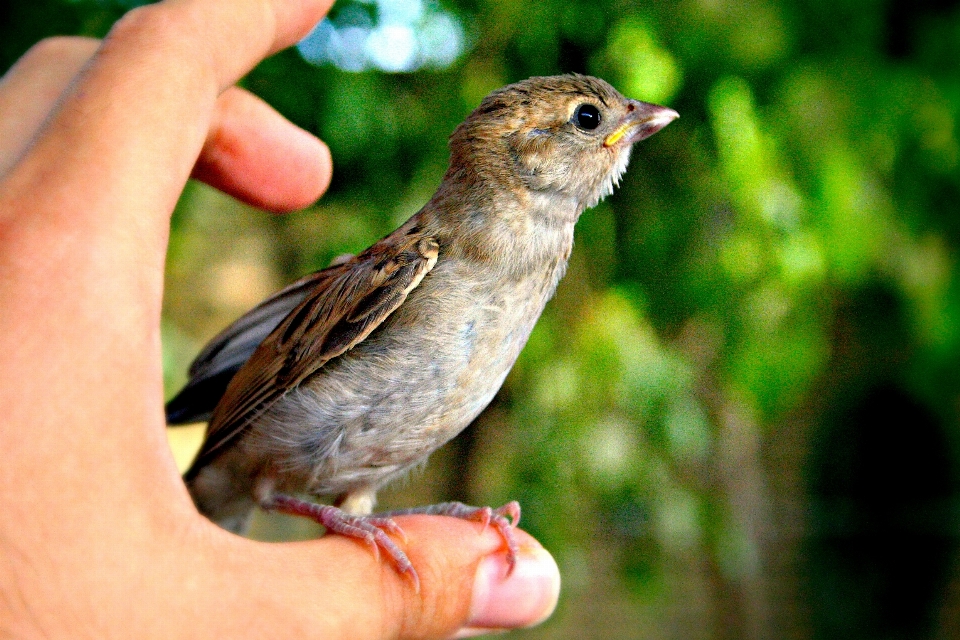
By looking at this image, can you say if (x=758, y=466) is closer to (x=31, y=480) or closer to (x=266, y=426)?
(x=266, y=426)

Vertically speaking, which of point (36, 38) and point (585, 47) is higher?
point (585, 47)

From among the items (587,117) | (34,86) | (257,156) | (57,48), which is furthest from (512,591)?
(57,48)

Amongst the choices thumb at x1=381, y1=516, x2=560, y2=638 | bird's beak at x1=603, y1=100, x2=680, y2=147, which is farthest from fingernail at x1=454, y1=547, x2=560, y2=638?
bird's beak at x1=603, y1=100, x2=680, y2=147

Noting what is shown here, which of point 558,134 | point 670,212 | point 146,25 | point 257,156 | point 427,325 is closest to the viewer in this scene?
point 146,25

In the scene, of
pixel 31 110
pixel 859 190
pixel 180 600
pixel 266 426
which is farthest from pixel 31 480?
pixel 859 190

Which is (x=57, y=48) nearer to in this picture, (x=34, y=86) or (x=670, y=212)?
(x=34, y=86)

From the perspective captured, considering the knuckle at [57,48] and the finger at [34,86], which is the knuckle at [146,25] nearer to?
the finger at [34,86]
